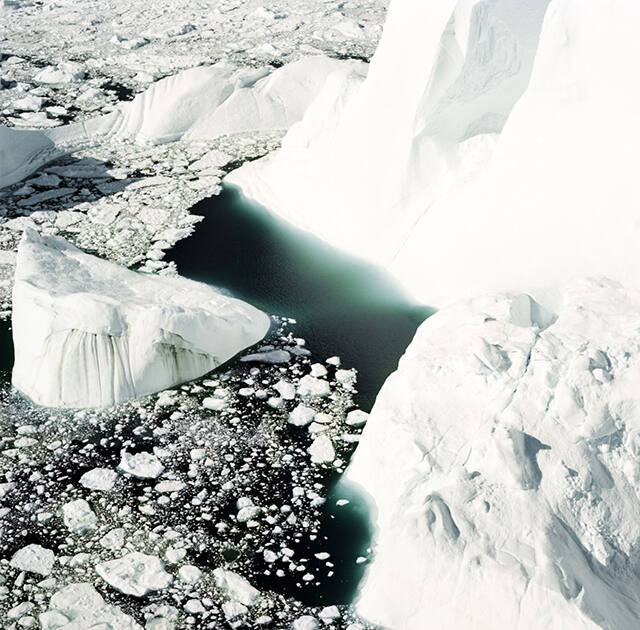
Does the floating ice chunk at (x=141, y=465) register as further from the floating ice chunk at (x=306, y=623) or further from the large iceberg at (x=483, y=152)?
the large iceberg at (x=483, y=152)

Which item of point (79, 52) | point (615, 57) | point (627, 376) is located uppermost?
point (615, 57)

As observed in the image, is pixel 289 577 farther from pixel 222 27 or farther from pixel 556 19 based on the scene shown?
pixel 222 27

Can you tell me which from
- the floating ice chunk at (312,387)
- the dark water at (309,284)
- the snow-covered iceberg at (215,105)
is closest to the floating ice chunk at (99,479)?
the floating ice chunk at (312,387)

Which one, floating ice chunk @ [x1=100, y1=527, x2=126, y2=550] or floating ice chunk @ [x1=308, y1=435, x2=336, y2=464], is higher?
floating ice chunk @ [x1=308, y1=435, x2=336, y2=464]

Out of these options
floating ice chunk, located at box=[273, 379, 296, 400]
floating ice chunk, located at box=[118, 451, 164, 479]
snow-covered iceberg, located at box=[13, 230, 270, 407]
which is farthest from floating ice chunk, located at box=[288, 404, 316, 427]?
floating ice chunk, located at box=[118, 451, 164, 479]

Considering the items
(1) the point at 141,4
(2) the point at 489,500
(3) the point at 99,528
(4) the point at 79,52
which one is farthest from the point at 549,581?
(1) the point at 141,4

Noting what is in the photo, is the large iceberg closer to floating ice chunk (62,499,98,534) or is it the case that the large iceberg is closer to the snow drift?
the snow drift

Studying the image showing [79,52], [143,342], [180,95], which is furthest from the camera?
[79,52]
